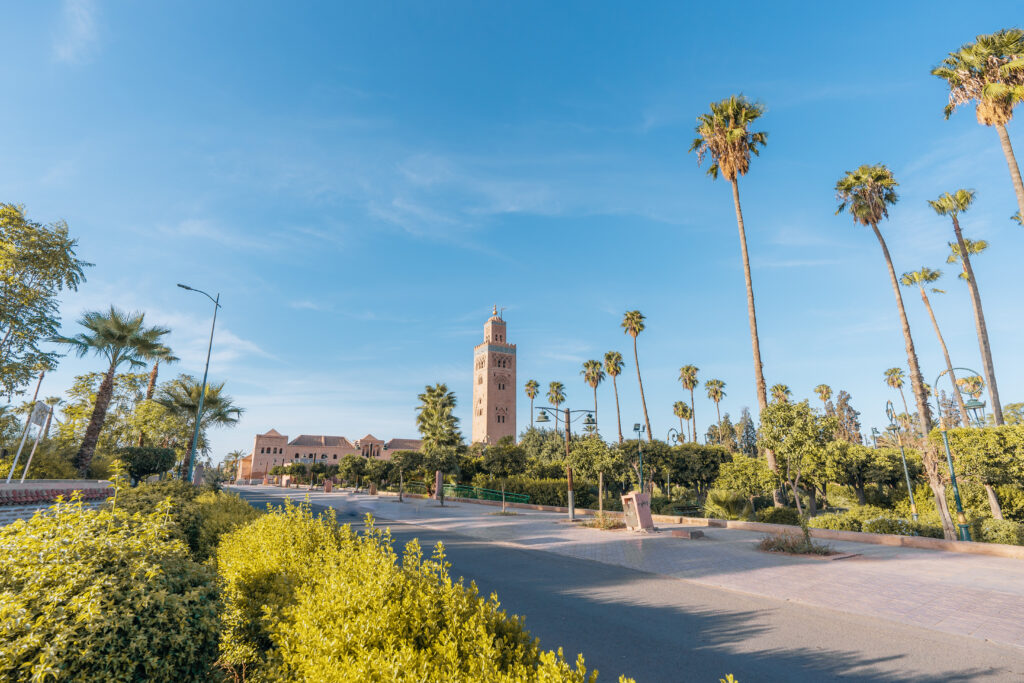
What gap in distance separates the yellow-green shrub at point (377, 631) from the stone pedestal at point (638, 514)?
51.3ft

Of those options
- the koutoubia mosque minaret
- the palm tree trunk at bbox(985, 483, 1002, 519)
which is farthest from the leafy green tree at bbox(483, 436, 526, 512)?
the koutoubia mosque minaret

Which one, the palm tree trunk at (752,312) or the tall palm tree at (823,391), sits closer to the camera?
the palm tree trunk at (752,312)

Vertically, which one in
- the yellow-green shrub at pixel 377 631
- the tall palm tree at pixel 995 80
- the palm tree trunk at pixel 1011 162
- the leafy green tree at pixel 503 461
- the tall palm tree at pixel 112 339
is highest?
the tall palm tree at pixel 995 80

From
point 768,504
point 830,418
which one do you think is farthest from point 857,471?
point 830,418

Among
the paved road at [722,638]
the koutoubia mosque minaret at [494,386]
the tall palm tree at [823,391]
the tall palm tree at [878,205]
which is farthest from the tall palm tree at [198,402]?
the tall palm tree at [823,391]

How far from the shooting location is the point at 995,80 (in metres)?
19.8

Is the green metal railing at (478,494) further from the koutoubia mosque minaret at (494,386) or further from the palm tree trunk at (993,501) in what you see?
the koutoubia mosque minaret at (494,386)

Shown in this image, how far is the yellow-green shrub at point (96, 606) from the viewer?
8.07ft

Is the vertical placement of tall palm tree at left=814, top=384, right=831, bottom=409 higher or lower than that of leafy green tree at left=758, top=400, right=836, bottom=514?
higher

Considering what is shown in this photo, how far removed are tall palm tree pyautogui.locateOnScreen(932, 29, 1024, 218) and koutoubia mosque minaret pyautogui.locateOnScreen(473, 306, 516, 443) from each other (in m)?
75.2

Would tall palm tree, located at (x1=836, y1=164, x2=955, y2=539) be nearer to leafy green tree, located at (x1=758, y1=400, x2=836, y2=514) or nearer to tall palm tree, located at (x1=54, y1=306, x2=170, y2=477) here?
leafy green tree, located at (x1=758, y1=400, x2=836, y2=514)

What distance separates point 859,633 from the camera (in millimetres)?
6949

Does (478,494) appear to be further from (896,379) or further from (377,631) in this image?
(896,379)

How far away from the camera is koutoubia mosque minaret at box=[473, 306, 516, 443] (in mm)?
88375
